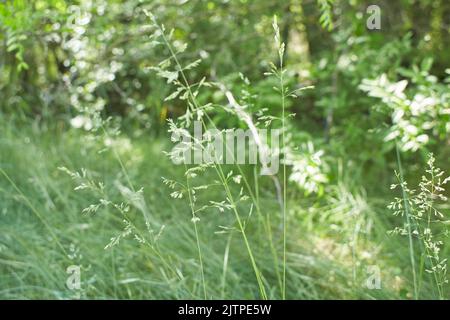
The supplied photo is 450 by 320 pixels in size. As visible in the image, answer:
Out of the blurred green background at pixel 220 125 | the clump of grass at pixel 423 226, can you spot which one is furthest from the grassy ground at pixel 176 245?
the clump of grass at pixel 423 226

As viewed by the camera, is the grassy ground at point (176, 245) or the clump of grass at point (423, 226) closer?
the clump of grass at point (423, 226)

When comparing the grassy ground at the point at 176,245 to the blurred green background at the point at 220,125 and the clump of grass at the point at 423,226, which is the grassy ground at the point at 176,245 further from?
the clump of grass at the point at 423,226

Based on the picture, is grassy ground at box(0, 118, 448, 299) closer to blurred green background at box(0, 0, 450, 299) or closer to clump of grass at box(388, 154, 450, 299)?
blurred green background at box(0, 0, 450, 299)

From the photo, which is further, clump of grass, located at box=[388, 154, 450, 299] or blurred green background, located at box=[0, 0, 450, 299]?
blurred green background, located at box=[0, 0, 450, 299]

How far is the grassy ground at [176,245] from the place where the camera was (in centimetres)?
197

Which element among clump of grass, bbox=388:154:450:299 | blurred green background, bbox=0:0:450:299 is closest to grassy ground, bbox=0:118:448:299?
blurred green background, bbox=0:0:450:299

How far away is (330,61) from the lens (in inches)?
130

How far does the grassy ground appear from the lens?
1.97 m

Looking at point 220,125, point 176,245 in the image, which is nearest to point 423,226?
point 176,245

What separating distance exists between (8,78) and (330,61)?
78.9 inches

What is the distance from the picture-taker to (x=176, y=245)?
227cm

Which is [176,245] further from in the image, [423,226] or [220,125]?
[220,125]
